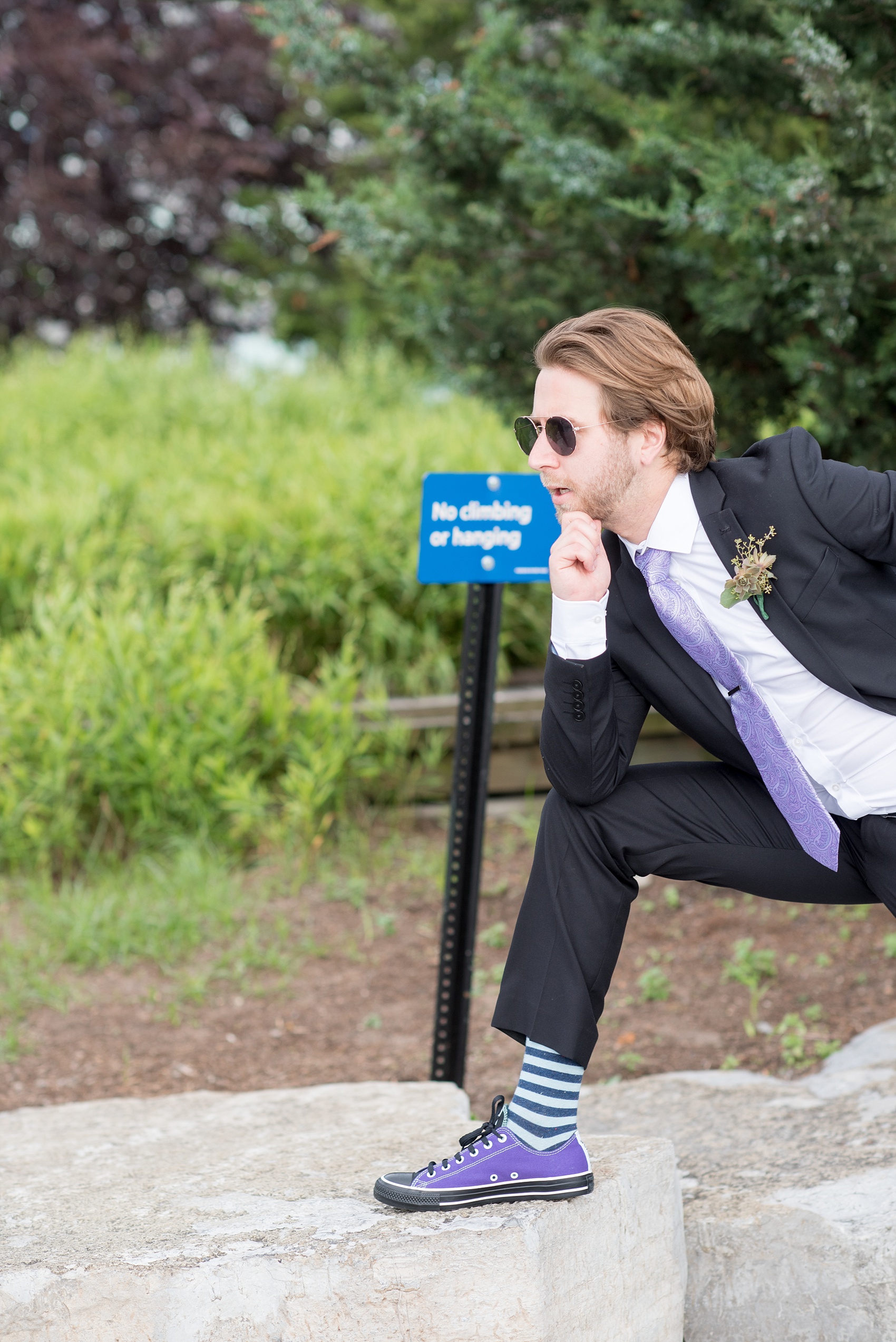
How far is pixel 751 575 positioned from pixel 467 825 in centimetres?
119

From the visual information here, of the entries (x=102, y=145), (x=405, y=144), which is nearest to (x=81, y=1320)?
(x=405, y=144)

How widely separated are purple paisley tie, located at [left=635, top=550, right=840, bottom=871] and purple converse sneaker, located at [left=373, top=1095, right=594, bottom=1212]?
64 centimetres

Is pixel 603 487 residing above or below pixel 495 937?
above

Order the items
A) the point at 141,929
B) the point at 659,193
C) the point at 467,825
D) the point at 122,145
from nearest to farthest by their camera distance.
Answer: the point at 467,825, the point at 659,193, the point at 141,929, the point at 122,145

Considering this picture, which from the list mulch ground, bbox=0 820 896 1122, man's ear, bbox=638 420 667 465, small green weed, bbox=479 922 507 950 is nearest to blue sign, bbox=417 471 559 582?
man's ear, bbox=638 420 667 465

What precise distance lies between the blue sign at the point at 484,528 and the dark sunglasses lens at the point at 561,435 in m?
0.73

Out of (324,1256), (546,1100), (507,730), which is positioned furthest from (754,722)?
(507,730)

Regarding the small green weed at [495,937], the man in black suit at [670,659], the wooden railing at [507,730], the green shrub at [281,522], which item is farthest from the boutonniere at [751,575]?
the green shrub at [281,522]

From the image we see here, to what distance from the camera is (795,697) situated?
203 cm

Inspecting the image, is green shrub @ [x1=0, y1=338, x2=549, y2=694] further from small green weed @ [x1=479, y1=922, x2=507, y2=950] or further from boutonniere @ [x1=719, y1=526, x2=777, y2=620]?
boutonniere @ [x1=719, y1=526, x2=777, y2=620]

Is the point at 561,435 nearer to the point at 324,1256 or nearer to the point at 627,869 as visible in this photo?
the point at 627,869

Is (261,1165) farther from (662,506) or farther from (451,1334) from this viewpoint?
(662,506)

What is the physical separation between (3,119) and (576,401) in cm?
980

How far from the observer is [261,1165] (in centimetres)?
233
